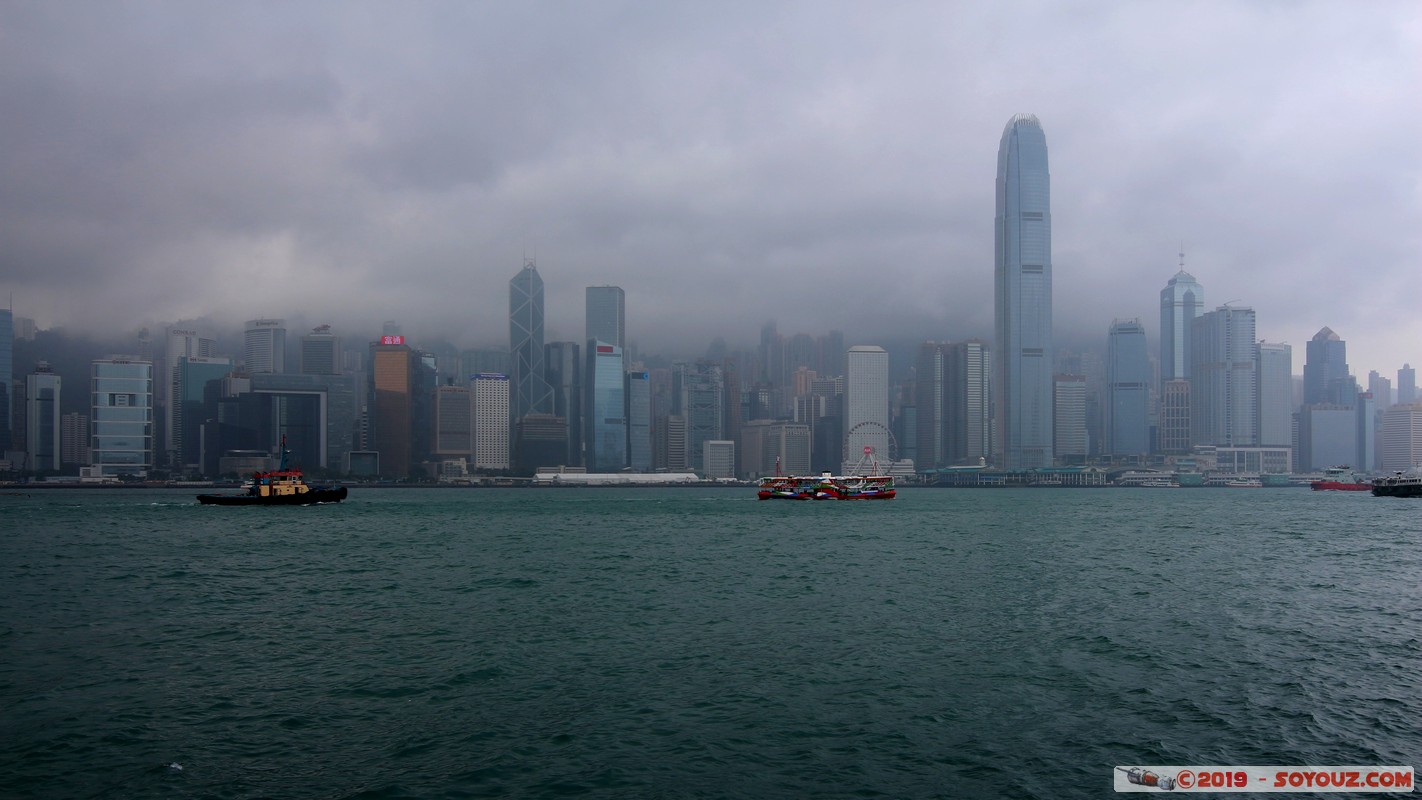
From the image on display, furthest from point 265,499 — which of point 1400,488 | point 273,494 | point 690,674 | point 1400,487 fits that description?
point 1400,487

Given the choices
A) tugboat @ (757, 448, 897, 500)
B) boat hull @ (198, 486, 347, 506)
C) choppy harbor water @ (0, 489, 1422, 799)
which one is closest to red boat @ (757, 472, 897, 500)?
tugboat @ (757, 448, 897, 500)

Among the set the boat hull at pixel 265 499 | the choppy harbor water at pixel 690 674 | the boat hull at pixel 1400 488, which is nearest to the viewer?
the choppy harbor water at pixel 690 674

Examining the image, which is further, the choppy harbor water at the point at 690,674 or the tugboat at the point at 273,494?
the tugboat at the point at 273,494

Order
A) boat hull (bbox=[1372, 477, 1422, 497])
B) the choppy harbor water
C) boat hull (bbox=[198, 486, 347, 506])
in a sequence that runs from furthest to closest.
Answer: boat hull (bbox=[1372, 477, 1422, 497]) < boat hull (bbox=[198, 486, 347, 506]) < the choppy harbor water

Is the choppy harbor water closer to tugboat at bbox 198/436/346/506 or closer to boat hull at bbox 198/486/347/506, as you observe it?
boat hull at bbox 198/486/347/506

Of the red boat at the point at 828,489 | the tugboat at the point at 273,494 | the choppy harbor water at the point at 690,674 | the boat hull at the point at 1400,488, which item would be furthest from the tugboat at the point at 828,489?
the choppy harbor water at the point at 690,674

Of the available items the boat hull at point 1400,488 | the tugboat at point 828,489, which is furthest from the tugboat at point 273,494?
the boat hull at point 1400,488

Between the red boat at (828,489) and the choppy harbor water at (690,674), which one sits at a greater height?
the choppy harbor water at (690,674)

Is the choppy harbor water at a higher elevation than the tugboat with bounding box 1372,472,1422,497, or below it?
higher

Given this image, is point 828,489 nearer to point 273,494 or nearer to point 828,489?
point 828,489

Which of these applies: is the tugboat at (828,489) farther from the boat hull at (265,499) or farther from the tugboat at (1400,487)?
the tugboat at (1400,487)

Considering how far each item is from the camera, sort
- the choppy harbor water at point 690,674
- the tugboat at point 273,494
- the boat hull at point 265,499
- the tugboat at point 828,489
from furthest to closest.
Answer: the tugboat at point 828,489 → the tugboat at point 273,494 → the boat hull at point 265,499 → the choppy harbor water at point 690,674
